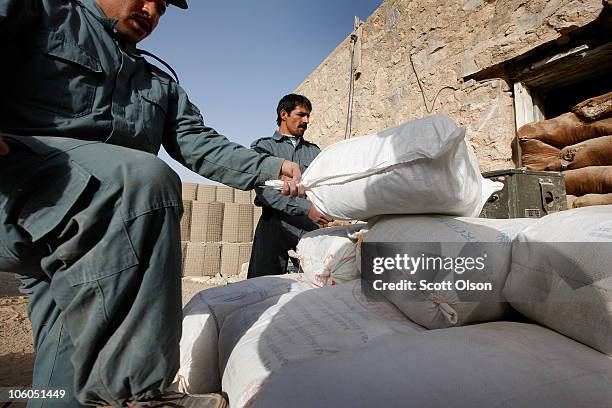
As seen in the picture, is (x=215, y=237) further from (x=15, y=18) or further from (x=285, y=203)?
(x=15, y=18)

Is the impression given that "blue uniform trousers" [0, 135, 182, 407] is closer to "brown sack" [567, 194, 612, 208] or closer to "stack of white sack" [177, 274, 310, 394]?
"stack of white sack" [177, 274, 310, 394]

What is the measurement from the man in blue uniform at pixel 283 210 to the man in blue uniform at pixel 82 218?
938mm

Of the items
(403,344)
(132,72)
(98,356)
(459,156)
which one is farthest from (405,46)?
(98,356)

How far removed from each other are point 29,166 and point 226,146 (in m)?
0.55

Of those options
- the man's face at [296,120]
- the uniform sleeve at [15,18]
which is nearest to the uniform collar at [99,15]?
the uniform sleeve at [15,18]

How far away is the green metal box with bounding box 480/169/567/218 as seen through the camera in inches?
65.5

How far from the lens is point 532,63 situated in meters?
2.19

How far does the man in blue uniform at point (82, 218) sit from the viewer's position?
57cm

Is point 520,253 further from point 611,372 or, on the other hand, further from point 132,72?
point 132,72

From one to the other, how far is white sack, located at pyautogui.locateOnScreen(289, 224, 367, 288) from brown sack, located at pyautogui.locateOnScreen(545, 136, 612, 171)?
5.07 feet

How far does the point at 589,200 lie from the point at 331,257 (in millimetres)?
1642

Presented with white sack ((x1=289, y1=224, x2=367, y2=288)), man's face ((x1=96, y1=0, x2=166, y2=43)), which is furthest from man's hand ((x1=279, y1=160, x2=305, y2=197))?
man's face ((x1=96, y1=0, x2=166, y2=43))

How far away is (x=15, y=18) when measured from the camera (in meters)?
0.64

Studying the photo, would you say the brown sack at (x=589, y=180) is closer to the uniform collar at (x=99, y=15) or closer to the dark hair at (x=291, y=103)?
the dark hair at (x=291, y=103)
